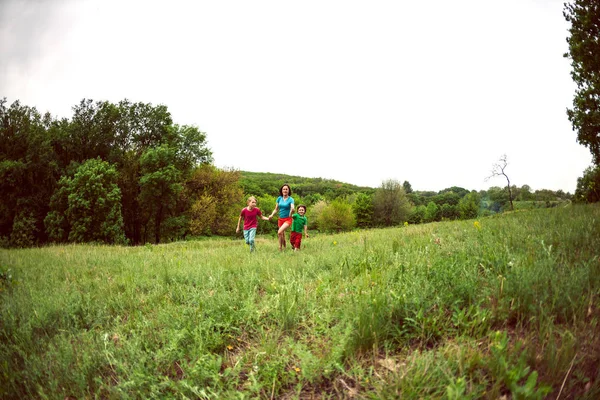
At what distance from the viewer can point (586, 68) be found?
1288cm

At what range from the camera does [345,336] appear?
7.51ft

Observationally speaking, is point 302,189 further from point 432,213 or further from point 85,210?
point 85,210

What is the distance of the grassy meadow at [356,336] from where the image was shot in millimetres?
1783

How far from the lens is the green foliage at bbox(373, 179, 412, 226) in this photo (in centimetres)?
6806

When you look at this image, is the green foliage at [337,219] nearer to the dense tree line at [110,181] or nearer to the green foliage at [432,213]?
the dense tree line at [110,181]

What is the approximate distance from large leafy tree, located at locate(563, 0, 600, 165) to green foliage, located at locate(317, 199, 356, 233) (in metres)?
51.5

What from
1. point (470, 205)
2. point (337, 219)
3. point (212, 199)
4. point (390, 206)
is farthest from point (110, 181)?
point (470, 205)

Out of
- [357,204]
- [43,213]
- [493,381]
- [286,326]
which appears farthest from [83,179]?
[357,204]

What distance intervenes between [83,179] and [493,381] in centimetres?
3322

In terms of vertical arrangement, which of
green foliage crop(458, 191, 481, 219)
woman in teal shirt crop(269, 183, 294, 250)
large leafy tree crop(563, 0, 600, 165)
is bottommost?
woman in teal shirt crop(269, 183, 294, 250)

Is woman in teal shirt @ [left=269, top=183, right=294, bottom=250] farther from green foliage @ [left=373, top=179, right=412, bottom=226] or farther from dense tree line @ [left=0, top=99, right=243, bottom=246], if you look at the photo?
green foliage @ [left=373, top=179, right=412, bottom=226]

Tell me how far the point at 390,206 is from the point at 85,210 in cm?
6120

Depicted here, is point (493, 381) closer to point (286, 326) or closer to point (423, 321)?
point (423, 321)

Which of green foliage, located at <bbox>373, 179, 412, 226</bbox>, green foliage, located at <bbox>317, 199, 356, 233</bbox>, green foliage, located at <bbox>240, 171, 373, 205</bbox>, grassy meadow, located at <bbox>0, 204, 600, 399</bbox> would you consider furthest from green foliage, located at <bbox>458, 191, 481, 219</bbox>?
grassy meadow, located at <bbox>0, 204, 600, 399</bbox>
